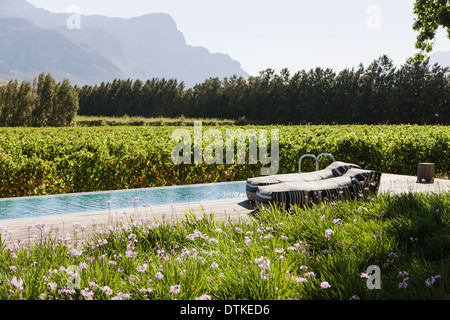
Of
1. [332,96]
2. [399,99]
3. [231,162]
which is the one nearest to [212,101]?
[332,96]

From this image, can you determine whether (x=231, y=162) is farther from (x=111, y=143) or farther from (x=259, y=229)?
(x=259, y=229)

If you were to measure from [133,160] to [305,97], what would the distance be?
141ft

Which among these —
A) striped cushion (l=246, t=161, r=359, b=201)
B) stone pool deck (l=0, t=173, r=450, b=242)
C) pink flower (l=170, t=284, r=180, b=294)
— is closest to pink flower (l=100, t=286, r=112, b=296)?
pink flower (l=170, t=284, r=180, b=294)

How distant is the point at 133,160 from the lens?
10531mm

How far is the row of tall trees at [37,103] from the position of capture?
3156cm

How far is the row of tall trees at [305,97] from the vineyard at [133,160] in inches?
1101

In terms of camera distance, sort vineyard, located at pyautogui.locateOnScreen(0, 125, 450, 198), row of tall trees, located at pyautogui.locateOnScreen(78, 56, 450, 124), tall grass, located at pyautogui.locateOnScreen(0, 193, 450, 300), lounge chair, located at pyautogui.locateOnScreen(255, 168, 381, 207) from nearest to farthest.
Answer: tall grass, located at pyautogui.locateOnScreen(0, 193, 450, 300) < lounge chair, located at pyautogui.locateOnScreen(255, 168, 381, 207) < vineyard, located at pyautogui.locateOnScreen(0, 125, 450, 198) < row of tall trees, located at pyautogui.locateOnScreen(78, 56, 450, 124)

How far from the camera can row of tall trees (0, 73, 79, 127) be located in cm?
3156

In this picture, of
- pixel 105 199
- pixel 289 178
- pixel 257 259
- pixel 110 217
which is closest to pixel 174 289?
pixel 257 259

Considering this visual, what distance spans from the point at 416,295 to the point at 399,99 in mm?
45728

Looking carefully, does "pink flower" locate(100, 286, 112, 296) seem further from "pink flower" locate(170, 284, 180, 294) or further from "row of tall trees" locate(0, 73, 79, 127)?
"row of tall trees" locate(0, 73, 79, 127)

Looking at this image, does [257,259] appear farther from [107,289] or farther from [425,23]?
[425,23]

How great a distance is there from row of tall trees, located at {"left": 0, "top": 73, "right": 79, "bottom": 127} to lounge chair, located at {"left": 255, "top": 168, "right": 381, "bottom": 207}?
1208 inches

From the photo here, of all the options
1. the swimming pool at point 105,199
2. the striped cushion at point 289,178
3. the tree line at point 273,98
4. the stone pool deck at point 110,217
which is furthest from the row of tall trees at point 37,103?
the striped cushion at point 289,178
